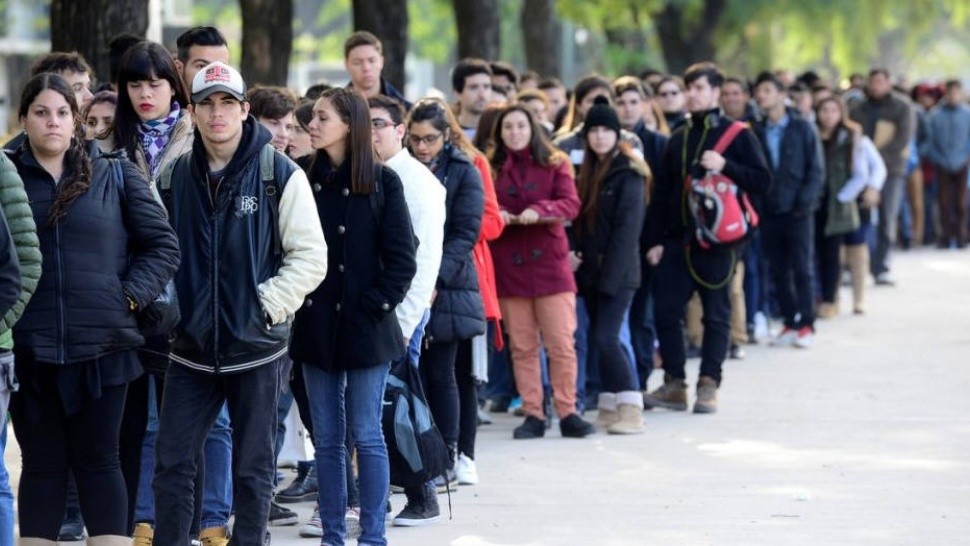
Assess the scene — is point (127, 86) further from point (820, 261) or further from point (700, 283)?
point (820, 261)

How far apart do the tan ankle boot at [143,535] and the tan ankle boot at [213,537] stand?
22cm

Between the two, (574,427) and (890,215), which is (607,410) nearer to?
(574,427)

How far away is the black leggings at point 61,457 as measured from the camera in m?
7.09

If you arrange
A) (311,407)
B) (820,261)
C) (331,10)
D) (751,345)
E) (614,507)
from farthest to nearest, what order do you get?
1. (331,10)
2. (820,261)
3. (751,345)
4. (614,507)
5. (311,407)

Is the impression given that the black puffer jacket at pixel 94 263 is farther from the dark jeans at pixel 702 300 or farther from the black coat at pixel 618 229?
the dark jeans at pixel 702 300

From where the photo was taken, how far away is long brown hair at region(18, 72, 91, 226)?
700cm

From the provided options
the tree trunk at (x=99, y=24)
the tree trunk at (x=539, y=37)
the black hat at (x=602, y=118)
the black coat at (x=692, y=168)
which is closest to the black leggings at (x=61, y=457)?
the black hat at (x=602, y=118)

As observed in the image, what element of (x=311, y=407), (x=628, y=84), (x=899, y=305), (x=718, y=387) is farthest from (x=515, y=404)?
(x=899, y=305)

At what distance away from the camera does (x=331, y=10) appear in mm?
73562

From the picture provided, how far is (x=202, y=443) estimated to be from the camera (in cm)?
739

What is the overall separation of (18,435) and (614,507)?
320cm

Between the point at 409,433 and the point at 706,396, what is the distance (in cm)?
433

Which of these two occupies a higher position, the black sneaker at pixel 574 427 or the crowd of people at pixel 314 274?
the crowd of people at pixel 314 274

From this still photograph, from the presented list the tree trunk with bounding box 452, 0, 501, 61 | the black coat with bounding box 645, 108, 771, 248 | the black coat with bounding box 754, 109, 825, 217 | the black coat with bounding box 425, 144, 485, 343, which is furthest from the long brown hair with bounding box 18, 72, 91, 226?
the tree trunk with bounding box 452, 0, 501, 61
